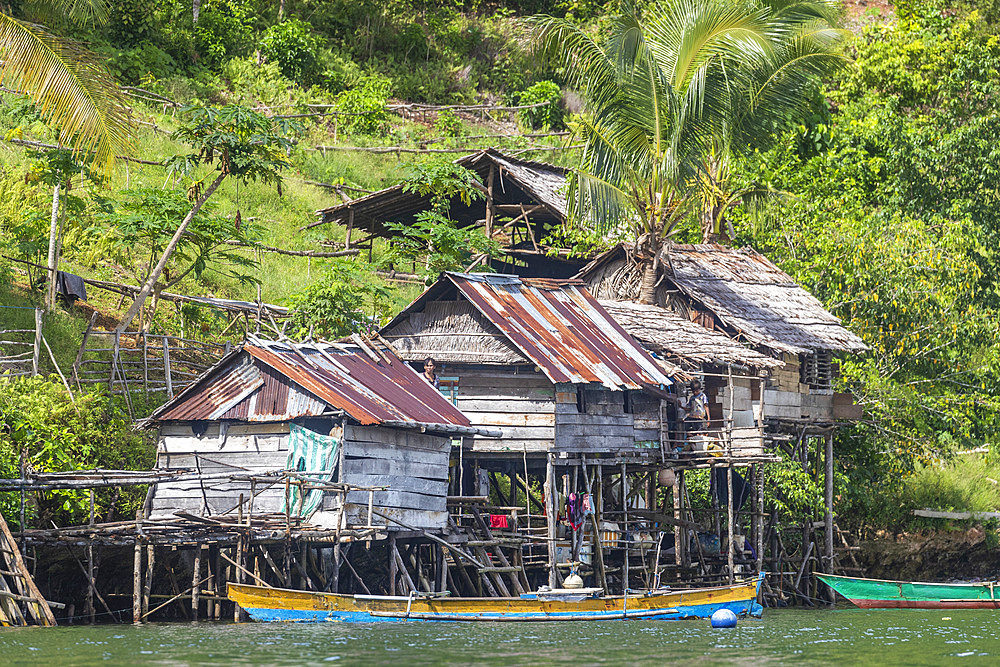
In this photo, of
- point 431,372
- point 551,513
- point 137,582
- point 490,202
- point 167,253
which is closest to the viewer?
point 137,582

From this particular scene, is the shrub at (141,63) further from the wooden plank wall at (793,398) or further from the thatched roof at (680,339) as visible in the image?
the wooden plank wall at (793,398)

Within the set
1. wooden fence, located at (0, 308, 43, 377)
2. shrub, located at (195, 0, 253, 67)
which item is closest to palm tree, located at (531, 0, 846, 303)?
wooden fence, located at (0, 308, 43, 377)

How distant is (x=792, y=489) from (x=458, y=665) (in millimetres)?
15626

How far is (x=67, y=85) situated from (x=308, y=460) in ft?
24.8

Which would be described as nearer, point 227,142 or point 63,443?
point 63,443

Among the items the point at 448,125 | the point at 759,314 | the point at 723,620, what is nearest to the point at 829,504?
the point at 759,314

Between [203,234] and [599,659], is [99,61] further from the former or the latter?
[599,659]

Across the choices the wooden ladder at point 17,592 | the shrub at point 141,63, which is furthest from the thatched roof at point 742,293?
the shrub at point 141,63

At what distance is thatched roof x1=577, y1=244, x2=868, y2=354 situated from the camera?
97.0 ft

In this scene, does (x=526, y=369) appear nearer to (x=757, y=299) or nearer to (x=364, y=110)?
(x=757, y=299)

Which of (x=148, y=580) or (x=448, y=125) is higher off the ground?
(x=448, y=125)

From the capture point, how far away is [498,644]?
19.5 m

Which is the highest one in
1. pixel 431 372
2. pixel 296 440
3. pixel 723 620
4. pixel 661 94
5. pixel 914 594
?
pixel 661 94

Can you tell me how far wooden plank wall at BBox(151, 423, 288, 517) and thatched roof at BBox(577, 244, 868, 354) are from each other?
11.4m
